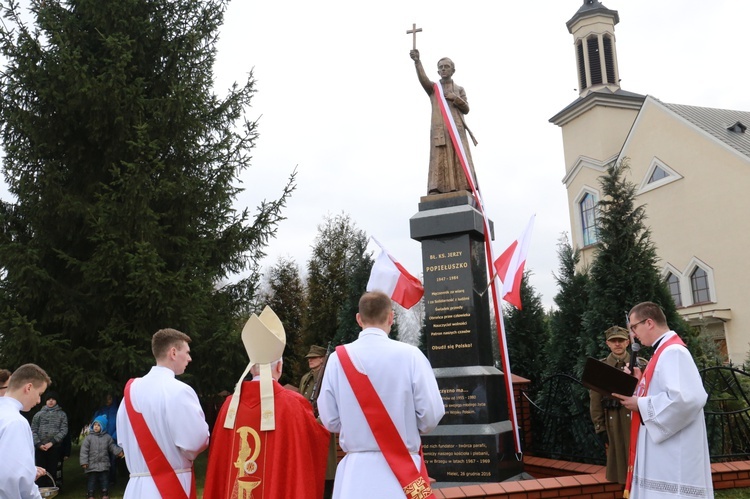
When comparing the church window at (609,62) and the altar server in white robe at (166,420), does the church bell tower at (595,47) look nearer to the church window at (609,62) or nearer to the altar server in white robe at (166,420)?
the church window at (609,62)

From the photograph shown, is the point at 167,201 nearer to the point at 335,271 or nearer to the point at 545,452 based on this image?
the point at 545,452

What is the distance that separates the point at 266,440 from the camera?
3.84 meters

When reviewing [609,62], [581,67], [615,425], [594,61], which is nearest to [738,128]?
[609,62]

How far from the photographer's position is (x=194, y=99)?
1234cm

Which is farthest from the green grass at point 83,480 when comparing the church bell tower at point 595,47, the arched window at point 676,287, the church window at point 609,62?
the church window at point 609,62

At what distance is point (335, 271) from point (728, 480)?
16.6 m

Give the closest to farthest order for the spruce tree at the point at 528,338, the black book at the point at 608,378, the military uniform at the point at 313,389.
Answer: the black book at the point at 608,378
the military uniform at the point at 313,389
the spruce tree at the point at 528,338

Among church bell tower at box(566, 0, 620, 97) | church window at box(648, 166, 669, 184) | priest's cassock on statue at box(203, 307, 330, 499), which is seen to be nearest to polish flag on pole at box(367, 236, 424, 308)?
priest's cassock on statue at box(203, 307, 330, 499)

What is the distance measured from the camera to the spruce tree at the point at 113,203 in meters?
10.9

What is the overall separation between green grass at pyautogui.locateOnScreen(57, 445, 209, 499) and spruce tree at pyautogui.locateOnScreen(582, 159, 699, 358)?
20.2ft

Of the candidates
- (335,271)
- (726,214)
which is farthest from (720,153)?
(335,271)

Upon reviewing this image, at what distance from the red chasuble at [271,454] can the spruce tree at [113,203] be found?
23.9ft

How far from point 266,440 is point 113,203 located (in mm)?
8485

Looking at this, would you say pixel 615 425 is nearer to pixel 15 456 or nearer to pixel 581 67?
pixel 15 456
